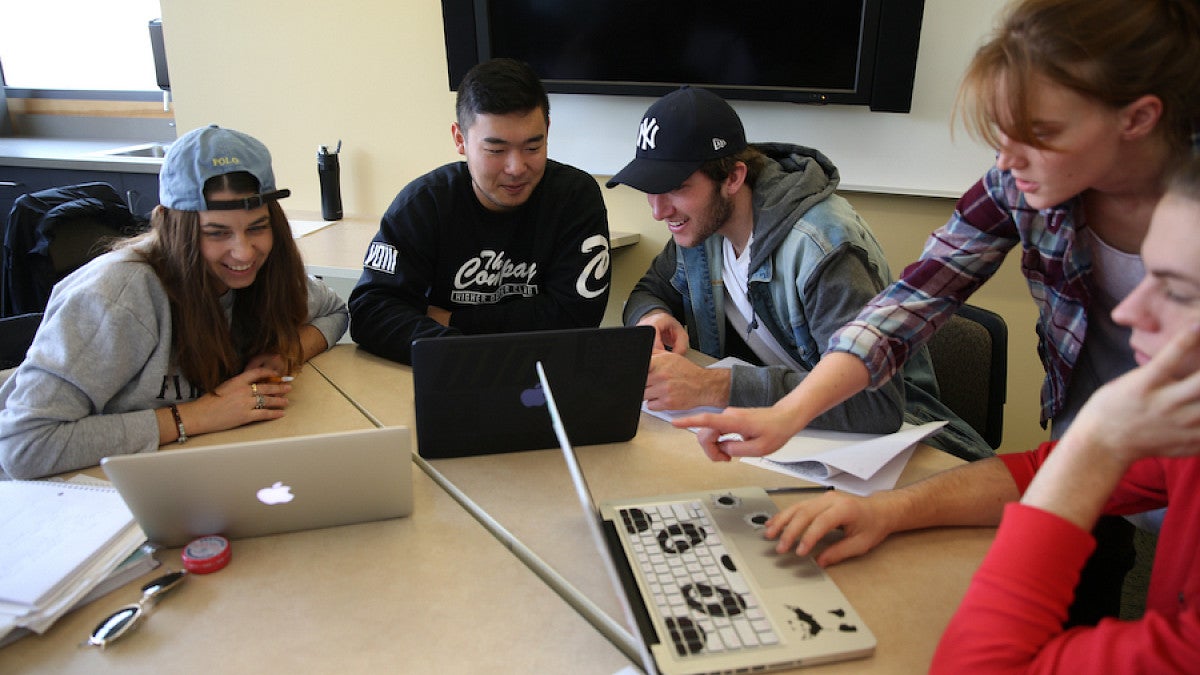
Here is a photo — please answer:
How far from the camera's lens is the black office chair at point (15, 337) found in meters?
1.67

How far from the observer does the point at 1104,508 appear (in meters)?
0.82

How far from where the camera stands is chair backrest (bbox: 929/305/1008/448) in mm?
1701

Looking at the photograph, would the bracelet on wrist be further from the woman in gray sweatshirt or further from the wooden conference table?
the wooden conference table

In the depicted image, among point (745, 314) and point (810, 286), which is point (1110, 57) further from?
point (745, 314)

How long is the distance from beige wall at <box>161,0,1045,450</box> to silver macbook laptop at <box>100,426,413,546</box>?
2.01m

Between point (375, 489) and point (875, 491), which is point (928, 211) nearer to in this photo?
point (875, 491)

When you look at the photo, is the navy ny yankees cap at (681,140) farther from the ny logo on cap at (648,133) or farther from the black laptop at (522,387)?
the black laptop at (522,387)

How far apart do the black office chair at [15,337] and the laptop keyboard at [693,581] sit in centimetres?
133

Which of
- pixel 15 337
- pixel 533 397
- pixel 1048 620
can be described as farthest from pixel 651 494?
pixel 15 337

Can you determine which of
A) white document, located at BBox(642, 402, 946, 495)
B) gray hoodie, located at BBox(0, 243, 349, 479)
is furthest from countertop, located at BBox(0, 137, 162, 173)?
white document, located at BBox(642, 402, 946, 495)

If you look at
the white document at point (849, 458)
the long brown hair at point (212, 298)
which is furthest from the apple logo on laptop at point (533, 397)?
the long brown hair at point (212, 298)

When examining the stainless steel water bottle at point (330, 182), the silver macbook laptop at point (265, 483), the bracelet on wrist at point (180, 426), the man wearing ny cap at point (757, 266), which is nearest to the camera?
the silver macbook laptop at point (265, 483)

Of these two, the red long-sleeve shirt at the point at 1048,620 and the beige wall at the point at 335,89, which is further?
A: the beige wall at the point at 335,89

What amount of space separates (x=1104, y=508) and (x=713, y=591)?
40 cm
